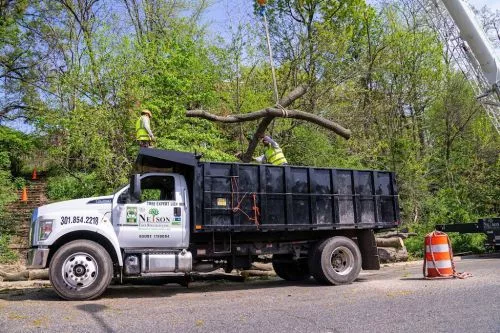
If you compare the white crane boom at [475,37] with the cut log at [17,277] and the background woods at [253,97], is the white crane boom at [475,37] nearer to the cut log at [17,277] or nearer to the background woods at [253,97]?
the background woods at [253,97]

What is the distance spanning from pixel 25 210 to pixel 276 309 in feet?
61.6

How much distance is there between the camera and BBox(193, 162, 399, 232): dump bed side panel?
968 centimetres

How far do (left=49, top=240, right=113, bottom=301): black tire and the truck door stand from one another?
0.55 metres

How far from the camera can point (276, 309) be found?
7.57 meters

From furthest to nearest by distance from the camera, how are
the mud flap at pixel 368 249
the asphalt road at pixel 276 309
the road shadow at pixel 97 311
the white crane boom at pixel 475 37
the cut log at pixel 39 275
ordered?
the white crane boom at pixel 475 37
the cut log at pixel 39 275
the mud flap at pixel 368 249
the road shadow at pixel 97 311
the asphalt road at pixel 276 309

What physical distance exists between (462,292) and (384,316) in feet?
7.96

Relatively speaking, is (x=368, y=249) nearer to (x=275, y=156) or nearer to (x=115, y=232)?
(x=275, y=156)

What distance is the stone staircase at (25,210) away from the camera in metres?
19.1

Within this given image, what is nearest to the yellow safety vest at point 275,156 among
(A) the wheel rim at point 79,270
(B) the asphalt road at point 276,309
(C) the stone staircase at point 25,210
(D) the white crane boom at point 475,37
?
(B) the asphalt road at point 276,309

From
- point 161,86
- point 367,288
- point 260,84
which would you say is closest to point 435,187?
point 260,84

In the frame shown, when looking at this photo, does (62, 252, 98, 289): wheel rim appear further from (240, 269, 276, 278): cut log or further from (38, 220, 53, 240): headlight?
(240, 269, 276, 278): cut log

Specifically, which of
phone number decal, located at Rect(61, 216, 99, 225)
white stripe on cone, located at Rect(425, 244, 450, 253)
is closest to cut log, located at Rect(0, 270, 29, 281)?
phone number decal, located at Rect(61, 216, 99, 225)

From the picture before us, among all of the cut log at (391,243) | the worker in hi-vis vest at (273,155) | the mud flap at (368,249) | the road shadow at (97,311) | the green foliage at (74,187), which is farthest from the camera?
the green foliage at (74,187)

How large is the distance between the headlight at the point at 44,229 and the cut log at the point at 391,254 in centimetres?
1070
